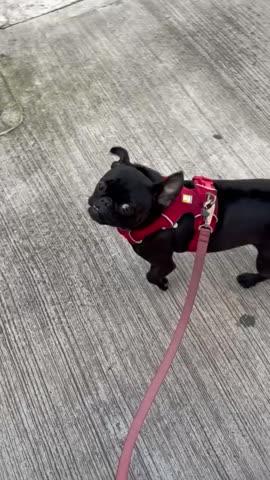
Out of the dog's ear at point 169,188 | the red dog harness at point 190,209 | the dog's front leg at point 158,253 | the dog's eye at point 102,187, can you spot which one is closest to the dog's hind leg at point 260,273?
the red dog harness at point 190,209

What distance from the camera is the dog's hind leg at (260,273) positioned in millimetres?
2507

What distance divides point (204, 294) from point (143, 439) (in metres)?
0.86

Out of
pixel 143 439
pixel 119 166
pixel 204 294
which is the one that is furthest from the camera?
pixel 204 294

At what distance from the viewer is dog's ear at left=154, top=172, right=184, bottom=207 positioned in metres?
2.02

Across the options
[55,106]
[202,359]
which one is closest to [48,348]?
[202,359]

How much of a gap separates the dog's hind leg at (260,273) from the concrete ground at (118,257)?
57 millimetres

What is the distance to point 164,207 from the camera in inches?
87.0

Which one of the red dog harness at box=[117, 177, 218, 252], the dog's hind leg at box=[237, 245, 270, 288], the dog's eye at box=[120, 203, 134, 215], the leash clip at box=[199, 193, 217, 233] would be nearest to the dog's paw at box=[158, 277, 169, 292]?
the dog's hind leg at box=[237, 245, 270, 288]

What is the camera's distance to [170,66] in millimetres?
3889

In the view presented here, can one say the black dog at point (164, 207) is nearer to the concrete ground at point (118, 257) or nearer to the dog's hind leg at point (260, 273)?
the dog's hind leg at point (260, 273)

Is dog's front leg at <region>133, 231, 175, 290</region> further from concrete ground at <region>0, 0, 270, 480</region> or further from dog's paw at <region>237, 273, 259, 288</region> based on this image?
dog's paw at <region>237, 273, 259, 288</region>

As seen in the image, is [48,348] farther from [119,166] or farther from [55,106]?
[55,106]

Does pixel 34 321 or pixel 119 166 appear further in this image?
pixel 34 321

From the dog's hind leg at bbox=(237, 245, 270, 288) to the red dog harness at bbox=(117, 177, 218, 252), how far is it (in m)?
0.36
